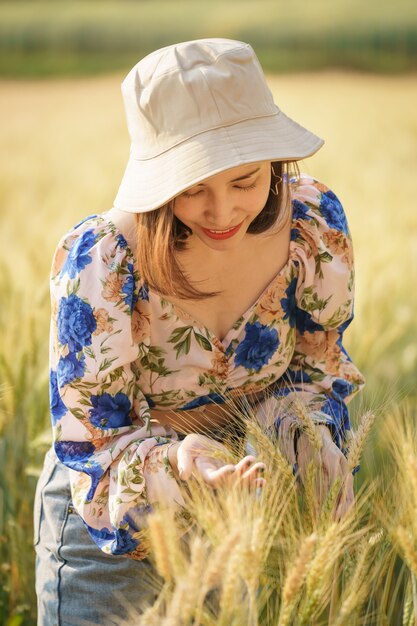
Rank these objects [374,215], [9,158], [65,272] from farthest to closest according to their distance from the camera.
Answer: [9,158]
[374,215]
[65,272]

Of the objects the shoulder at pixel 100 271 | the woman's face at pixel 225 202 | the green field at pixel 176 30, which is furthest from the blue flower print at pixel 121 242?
the green field at pixel 176 30

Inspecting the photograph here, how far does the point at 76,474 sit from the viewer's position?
1080mm

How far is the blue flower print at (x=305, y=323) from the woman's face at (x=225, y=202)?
0.90 ft

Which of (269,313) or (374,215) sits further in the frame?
(374,215)

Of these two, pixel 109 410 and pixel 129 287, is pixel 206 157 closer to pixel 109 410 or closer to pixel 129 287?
pixel 129 287

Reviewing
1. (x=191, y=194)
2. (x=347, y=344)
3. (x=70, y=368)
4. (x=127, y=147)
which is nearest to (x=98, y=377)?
(x=70, y=368)

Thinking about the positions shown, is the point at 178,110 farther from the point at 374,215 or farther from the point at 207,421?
the point at 374,215

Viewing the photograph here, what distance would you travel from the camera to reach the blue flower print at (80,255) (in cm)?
104

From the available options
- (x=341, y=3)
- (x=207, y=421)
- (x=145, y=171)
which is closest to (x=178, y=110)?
(x=145, y=171)

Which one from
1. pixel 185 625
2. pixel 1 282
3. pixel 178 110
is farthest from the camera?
pixel 1 282

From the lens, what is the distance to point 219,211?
94 cm

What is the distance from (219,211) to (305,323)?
1.16ft

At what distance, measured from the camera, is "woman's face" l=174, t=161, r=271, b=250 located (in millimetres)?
939

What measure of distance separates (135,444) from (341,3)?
4705mm
